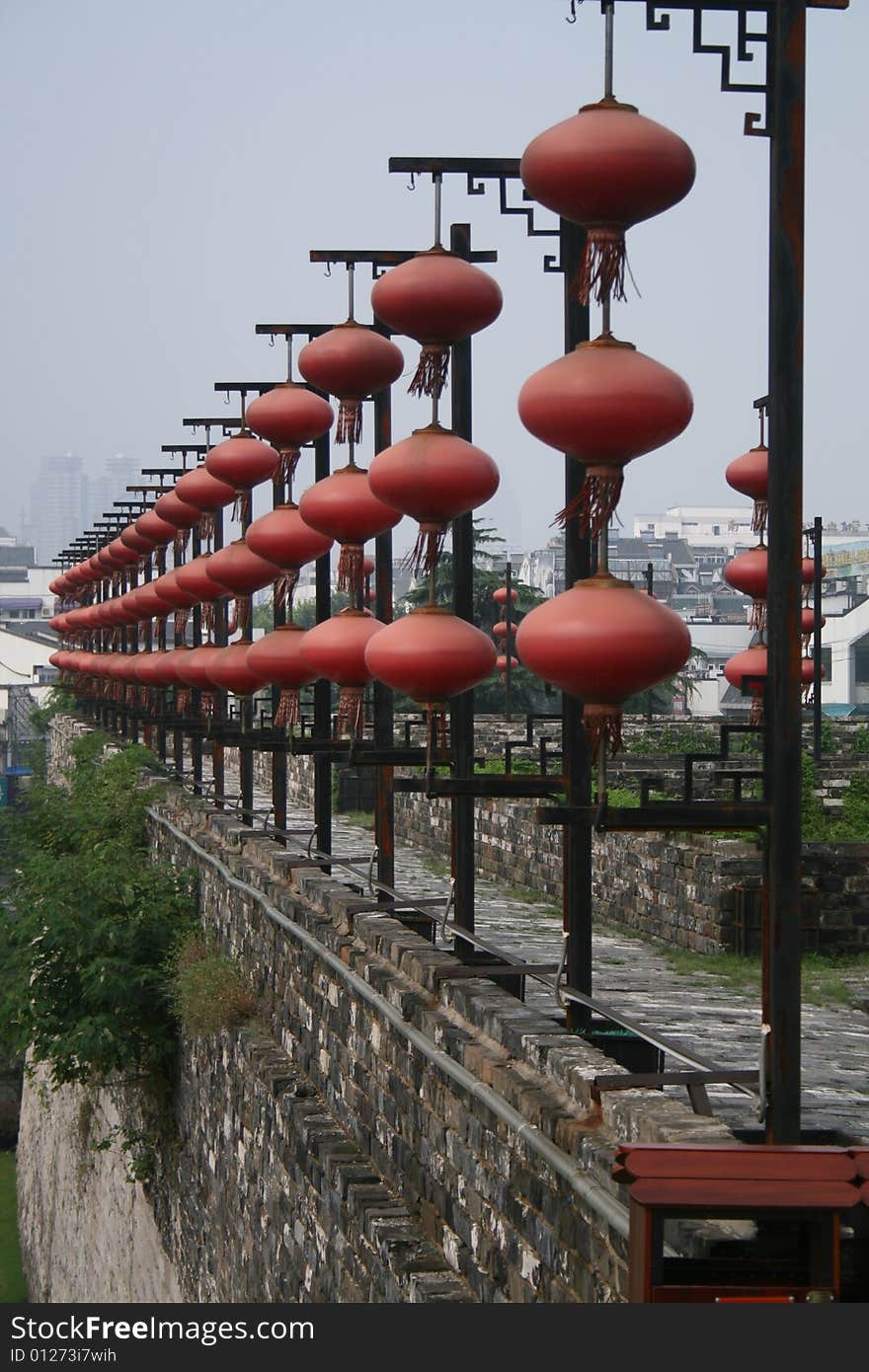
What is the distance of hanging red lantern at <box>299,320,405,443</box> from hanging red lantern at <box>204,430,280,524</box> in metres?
3.30

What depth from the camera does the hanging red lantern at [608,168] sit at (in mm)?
5887

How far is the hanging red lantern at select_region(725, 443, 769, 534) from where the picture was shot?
26.2 feet

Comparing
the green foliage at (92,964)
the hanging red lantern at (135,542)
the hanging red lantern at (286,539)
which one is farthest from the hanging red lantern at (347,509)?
the hanging red lantern at (135,542)

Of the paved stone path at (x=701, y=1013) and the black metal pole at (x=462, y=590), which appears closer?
the paved stone path at (x=701, y=1013)

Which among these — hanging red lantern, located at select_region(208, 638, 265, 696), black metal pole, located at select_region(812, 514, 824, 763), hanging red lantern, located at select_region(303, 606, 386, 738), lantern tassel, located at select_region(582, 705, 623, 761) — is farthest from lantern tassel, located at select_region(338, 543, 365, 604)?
black metal pole, located at select_region(812, 514, 824, 763)

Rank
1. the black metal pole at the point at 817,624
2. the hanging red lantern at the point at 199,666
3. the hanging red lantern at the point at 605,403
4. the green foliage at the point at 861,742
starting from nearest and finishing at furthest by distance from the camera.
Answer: the hanging red lantern at the point at 605,403 < the hanging red lantern at the point at 199,666 < the black metal pole at the point at 817,624 < the green foliage at the point at 861,742

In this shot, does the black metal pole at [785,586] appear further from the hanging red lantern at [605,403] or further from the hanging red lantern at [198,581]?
the hanging red lantern at [198,581]

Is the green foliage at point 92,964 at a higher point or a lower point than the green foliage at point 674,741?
lower

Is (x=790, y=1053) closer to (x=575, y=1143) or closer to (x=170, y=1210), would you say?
(x=575, y=1143)

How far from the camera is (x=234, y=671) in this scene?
1411 cm

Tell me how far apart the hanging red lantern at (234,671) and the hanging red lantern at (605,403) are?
7943 mm

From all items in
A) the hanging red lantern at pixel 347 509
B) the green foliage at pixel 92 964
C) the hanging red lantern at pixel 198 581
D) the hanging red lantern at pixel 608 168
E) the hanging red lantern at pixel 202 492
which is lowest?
the green foliage at pixel 92 964

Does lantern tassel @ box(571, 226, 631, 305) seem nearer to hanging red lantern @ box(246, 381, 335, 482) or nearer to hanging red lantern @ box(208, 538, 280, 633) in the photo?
hanging red lantern @ box(246, 381, 335, 482)

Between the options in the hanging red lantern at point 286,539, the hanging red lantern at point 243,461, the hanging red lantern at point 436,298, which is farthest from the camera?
the hanging red lantern at point 243,461
